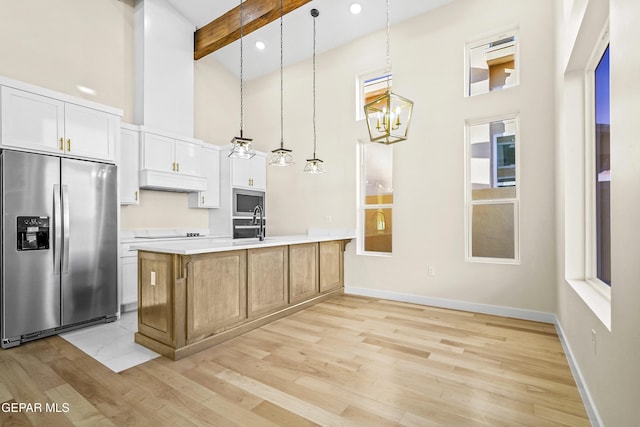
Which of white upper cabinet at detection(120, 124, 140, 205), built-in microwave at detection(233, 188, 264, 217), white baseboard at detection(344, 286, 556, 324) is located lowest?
white baseboard at detection(344, 286, 556, 324)

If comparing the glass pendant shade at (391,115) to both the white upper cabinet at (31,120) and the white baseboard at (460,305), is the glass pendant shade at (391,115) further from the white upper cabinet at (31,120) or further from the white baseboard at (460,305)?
the white upper cabinet at (31,120)

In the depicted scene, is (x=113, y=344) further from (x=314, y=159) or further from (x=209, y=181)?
(x=209, y=181)

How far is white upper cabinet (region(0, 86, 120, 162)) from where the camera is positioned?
9.80 ft

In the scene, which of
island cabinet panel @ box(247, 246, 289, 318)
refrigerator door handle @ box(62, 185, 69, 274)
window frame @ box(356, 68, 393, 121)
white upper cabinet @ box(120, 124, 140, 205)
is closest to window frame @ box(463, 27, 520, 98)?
window frame @ box(356, 68, 393, 121)

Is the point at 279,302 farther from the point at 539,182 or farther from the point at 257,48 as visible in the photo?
the point at 257,48

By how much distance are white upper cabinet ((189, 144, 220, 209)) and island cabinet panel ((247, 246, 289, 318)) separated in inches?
88.8

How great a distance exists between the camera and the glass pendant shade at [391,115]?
2236 mm

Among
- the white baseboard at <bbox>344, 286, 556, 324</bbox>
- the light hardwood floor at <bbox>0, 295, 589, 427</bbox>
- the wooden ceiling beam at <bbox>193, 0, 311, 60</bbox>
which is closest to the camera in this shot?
the light hardwood floor at <bbox>0, 295, 589, 427</bbox>

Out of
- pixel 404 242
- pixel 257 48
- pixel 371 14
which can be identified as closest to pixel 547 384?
pixel 404 242

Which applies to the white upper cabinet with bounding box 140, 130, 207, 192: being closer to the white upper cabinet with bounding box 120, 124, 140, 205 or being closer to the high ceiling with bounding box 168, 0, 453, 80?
the white upper cabinet with bounding box 120, 124, 140, 205

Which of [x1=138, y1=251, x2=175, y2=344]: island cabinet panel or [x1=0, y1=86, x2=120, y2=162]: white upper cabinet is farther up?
[x1=0, y1=86, x2=120, y2=162]: white upper cabinet

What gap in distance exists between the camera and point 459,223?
4.09 metres

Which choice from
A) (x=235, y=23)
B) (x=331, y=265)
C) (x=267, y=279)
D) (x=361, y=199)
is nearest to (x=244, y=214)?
(x=331, y=265)

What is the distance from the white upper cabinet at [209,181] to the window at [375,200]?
2526 mm
